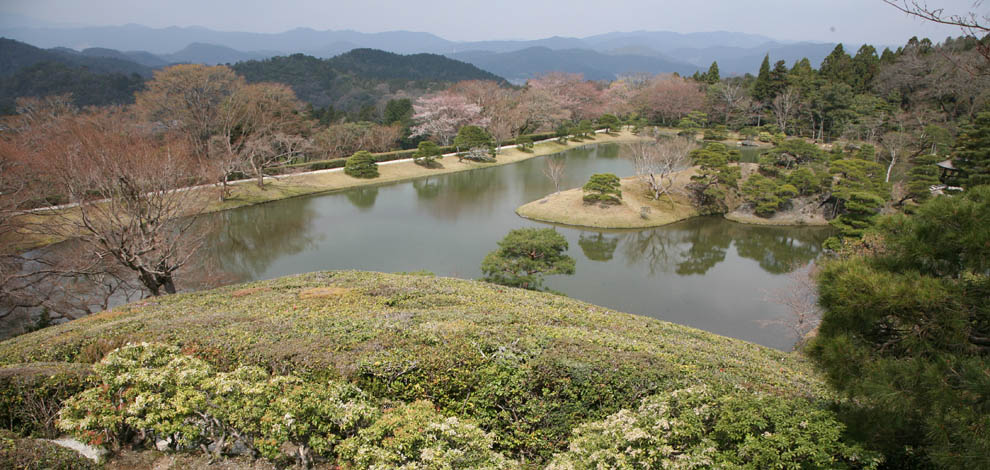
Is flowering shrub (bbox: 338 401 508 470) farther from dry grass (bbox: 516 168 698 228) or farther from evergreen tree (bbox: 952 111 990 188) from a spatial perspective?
evergreen tree (bbox: 952 111 990 188)

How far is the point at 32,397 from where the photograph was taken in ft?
14.2

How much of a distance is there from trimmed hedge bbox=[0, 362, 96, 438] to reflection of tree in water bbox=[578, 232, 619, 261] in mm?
13733

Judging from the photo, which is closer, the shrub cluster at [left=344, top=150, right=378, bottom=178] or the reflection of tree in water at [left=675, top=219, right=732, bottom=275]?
the reflection of tree in water at [left=675, top=219, right=732, bottom=275]

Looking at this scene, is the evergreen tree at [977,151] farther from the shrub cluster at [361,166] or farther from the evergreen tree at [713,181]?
the shrub cluster at [361,166]

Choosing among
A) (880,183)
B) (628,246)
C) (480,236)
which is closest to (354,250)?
(480,236)

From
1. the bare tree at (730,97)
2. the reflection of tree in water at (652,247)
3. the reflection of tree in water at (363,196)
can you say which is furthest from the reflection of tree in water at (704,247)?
the bare tree at (730,97)

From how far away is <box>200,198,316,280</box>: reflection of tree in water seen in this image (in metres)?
15.2

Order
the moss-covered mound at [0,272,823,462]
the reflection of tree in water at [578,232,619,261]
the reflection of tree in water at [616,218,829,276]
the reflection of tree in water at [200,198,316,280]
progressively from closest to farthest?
the moss-covered mound at [0,272,823,462] → the reflection of tree in water at [200,198,316,280] → the reflection of tree in water at [616,218,829,276] → the reflection of tree in water at [578,232,619,261]

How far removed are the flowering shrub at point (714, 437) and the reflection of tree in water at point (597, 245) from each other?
1194 centimetres

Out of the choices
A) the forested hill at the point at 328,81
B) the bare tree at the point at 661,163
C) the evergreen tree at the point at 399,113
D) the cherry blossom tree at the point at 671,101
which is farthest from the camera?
the forested hill at the point at 328,81

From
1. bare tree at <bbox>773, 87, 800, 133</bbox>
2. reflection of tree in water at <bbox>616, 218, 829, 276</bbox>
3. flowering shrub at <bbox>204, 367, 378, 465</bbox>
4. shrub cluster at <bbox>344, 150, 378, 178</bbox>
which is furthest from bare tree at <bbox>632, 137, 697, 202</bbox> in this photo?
bare tree at <bbox>773, 87, 800, 133</bbox>

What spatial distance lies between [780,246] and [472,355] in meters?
16.9

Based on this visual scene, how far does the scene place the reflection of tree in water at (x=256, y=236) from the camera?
1518cm

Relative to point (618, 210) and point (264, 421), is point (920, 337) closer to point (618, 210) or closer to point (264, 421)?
point (264, 421)
